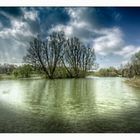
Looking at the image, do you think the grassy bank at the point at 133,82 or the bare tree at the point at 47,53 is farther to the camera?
the grassy bank at the point at 133,82

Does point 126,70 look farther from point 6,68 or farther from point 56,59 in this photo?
point 6,68

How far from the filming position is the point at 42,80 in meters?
4.52

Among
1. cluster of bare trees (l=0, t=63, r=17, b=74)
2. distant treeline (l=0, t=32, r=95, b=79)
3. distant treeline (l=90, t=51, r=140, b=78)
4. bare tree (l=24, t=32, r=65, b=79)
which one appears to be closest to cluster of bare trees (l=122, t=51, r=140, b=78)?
distant treeline (l=90, t=51, r=140, b=78)

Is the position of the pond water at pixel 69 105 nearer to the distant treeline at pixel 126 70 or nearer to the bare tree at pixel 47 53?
the distant treeline at pixel 126 70

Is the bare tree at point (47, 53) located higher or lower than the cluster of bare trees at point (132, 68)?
higher

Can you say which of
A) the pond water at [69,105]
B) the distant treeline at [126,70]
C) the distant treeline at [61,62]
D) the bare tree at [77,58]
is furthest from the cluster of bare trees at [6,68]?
the distant treeline at [126,70]

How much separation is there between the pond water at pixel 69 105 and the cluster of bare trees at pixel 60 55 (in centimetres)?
15

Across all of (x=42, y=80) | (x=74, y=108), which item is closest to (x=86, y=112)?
(x=74, y=108)

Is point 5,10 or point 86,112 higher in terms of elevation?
point 5,10

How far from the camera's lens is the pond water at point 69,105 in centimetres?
398

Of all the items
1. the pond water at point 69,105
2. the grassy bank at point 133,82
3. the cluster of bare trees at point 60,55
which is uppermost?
the cluster of bare trees at point 60,55

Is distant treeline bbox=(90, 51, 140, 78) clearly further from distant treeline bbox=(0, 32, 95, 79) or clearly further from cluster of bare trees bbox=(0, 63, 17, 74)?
cluster of bare trees bbox=(0, 63, 17, 74)
